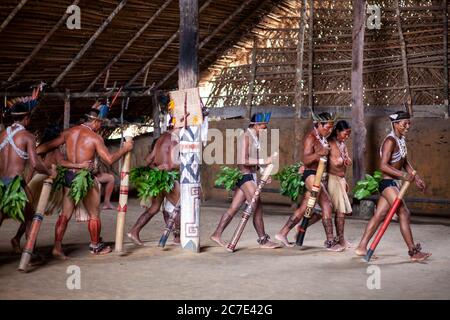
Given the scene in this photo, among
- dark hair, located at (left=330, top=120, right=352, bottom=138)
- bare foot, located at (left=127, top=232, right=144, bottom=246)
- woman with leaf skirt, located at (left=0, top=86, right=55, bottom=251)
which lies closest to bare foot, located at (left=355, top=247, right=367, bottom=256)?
dark hair, located at (left=330, top=120, right=352, bottom=138)

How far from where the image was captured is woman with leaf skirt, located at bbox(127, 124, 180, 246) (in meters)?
8.38

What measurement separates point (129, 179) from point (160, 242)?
2.77ft

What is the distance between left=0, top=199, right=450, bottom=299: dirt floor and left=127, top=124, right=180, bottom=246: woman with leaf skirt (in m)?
0.39

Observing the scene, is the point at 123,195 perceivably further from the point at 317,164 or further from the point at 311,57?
the point at 311,57

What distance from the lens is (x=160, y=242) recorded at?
8.37 metres

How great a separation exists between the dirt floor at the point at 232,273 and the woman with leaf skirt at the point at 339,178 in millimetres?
383

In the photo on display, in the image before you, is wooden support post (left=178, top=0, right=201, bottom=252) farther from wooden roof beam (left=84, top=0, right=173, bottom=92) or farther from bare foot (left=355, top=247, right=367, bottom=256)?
wooden roof beam (left=84, top=0, right=173, bottom=92)

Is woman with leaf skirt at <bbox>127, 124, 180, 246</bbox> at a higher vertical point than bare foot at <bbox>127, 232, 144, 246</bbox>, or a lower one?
higher

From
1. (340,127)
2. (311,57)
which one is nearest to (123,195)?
(340,127)

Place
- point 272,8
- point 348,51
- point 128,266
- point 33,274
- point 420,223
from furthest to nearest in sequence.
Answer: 1. point 272,8
2. point 348,51
3. point 420,223
4. point 128,266
5. point 33,274

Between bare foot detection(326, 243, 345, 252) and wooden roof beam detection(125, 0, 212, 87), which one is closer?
bare foot detection(326, 243, 345, 252)

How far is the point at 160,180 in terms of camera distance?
838cm

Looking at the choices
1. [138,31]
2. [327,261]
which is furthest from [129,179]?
[138,31]

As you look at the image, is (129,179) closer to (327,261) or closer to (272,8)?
(327,261)
